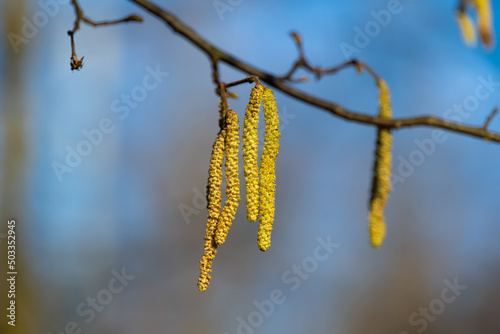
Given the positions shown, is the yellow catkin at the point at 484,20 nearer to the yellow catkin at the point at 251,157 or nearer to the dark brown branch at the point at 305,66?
the dark brown branch at the point at 305,66

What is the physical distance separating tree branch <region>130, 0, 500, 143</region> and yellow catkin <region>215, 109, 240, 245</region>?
0.16 m

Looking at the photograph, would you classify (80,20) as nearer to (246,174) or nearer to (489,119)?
(246,174)

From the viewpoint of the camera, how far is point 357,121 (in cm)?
60

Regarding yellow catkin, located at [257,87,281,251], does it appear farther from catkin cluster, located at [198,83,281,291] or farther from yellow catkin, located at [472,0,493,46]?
yellow catkin, located at [472,0,493,46]

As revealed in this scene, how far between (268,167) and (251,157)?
33 millimetres

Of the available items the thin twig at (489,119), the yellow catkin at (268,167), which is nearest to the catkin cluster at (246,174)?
the yellow catkin at (268,167)

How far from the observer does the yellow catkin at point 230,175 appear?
2.76 ft

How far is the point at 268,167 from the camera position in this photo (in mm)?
891

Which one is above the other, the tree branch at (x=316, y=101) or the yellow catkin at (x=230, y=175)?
the tree branch at (x=316, y=101)

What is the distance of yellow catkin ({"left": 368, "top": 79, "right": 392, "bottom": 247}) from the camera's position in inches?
28.1

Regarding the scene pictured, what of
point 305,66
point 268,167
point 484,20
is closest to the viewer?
point 484,20

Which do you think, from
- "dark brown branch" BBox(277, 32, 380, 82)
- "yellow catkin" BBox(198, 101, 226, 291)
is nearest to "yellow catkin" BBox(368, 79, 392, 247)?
"dark brown branch" BBox(277, 32, 380, 82)

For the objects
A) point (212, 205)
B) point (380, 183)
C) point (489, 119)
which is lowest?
point (212, 205)

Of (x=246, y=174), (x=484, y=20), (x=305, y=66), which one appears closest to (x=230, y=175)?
(x=246, y=174)
